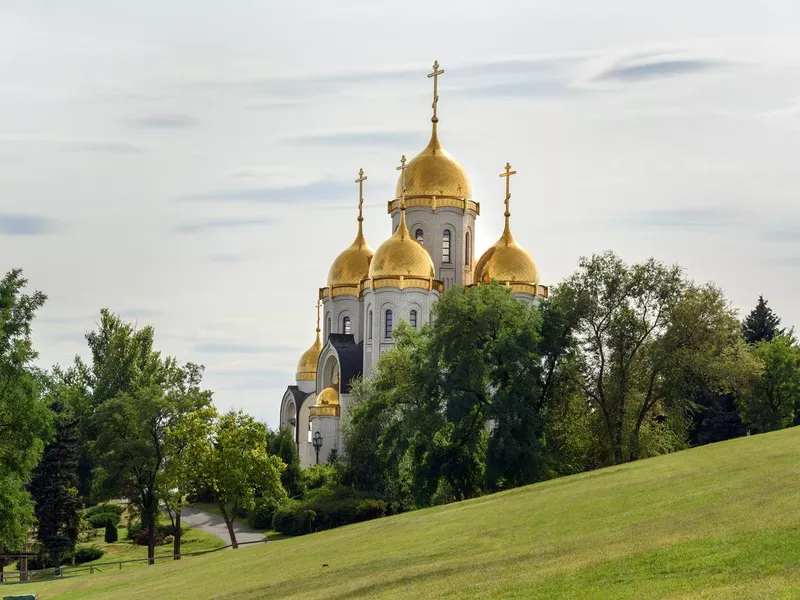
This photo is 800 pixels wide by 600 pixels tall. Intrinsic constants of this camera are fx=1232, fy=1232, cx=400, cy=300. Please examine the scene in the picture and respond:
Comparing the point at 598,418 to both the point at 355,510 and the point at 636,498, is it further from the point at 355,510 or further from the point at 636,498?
the point at 636,498

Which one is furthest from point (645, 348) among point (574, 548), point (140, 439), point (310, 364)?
point (310, 364)

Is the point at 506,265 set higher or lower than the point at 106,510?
higher

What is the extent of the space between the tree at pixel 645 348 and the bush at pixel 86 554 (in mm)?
25525

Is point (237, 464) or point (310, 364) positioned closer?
point (237, 464)

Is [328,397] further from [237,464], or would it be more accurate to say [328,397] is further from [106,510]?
[237,464]

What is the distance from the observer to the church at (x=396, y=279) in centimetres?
7894

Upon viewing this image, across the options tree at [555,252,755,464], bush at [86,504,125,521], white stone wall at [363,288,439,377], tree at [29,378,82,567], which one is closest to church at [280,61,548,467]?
white stone wall at [363,288,439,377]

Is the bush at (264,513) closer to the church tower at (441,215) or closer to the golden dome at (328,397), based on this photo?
the golden dome at (328,397)

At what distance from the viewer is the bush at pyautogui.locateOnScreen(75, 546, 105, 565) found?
60.4 metres

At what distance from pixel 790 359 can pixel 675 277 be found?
1722 centimetres

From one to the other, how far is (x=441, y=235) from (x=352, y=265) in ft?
24.5

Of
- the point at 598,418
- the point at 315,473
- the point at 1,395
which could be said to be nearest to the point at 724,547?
the point at 1,395

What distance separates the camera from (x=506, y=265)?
81188 mm

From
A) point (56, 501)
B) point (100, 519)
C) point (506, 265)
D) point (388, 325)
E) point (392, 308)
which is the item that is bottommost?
point (100, 519)
